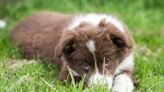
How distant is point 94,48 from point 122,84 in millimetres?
706

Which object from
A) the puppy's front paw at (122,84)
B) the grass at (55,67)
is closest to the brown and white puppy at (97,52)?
the puppy's front paw at (122,84)

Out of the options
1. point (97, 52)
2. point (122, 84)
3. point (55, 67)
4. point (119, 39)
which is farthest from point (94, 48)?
point (55, 67)

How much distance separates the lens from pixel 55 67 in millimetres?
7723

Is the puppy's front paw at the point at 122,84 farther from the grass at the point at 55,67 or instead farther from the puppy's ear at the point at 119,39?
the puppy's ear at the point at 119,39

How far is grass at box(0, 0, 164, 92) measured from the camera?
6.27 m

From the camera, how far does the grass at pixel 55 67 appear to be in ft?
20.6

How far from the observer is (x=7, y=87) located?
5.97 meters

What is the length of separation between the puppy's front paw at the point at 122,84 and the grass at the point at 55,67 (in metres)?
0.14

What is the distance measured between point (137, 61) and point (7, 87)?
2.47m

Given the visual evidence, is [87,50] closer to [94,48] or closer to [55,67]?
[94,48]

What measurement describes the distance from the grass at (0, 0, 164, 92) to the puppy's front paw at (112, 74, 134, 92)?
142 millimetres

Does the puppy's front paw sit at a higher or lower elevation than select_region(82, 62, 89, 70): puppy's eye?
lower

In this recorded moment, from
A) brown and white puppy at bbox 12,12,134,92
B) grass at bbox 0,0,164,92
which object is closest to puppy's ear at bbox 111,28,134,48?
brown and white puppy at bbox 12,12,134,92

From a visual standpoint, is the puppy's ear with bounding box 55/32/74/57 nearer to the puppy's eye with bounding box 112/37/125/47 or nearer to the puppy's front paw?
the puppy's eye with bounding box 112/37/125/47
